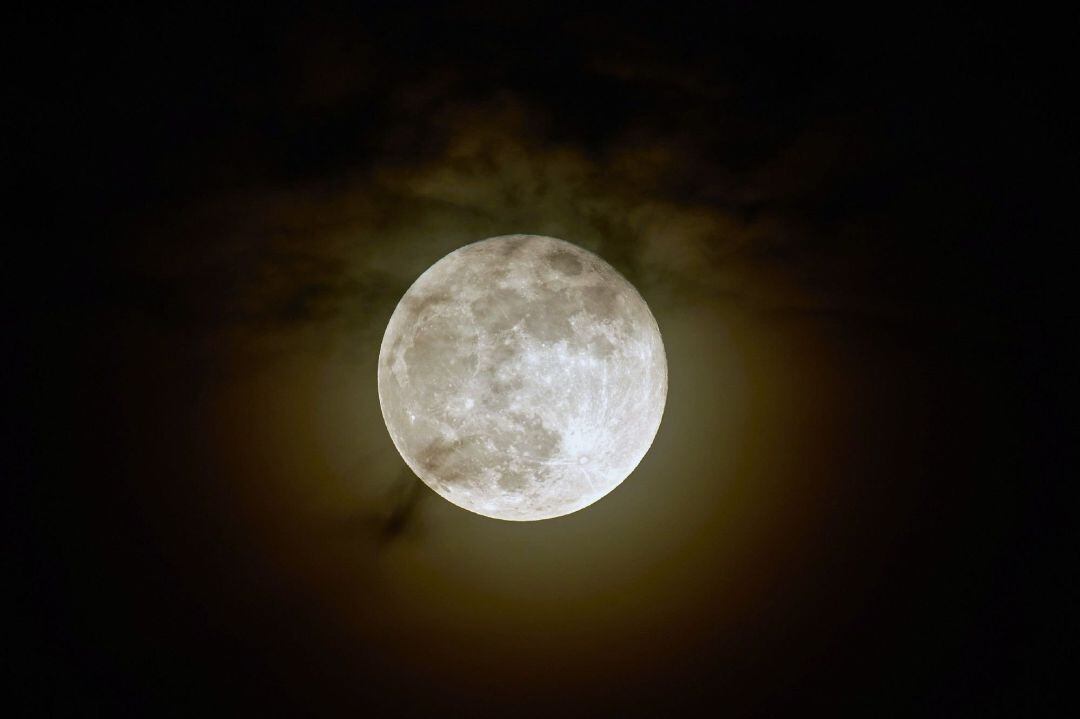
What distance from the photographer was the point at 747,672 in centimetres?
207

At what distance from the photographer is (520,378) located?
1.32 m

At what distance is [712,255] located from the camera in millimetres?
1876

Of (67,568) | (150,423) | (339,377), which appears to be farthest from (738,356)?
(67,568)

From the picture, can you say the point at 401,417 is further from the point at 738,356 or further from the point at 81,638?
the point at 81,638

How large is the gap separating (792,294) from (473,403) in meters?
1.17

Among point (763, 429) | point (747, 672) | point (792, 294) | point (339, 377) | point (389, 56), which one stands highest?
point (389, 56)

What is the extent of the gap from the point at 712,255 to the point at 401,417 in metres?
1.10

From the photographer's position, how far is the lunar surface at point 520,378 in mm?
1335

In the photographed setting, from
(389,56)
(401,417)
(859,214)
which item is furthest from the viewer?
(859,214)

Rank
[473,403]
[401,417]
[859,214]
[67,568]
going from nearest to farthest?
[473,403]
[401,417]
[859,214]
[67,568]

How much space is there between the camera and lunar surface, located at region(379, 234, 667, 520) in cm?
133

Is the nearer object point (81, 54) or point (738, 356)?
point (81, 54)

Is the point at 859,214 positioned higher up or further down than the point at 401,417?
higher up

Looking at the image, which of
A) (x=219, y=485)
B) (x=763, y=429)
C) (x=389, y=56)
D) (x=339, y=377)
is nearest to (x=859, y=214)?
(x=763, y=429)
